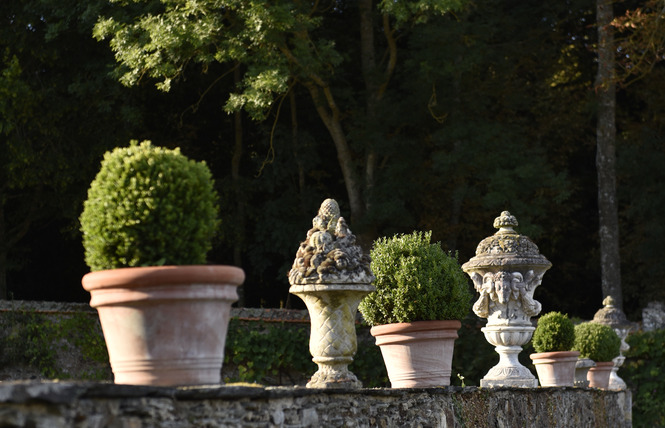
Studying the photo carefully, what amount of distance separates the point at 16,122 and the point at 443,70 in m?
7.83

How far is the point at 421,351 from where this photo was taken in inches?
289

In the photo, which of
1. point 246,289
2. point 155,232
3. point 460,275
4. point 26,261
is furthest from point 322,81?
point 155,232

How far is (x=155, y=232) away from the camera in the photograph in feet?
14.0

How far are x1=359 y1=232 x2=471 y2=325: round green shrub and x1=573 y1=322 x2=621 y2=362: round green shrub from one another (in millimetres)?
6029

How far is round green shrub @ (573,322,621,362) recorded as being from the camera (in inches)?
518

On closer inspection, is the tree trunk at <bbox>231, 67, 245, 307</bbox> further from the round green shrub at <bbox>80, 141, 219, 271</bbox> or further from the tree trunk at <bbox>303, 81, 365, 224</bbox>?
the round green shrub at <bbox>80, 141, 219, 271</bbox>

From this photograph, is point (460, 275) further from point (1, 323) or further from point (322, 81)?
point (322, 81)

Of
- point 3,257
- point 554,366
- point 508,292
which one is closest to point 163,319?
point 508,292

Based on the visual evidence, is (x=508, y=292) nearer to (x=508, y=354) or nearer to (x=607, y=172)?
(x=508, y=354)

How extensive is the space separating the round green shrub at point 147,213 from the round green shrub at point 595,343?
9.69m

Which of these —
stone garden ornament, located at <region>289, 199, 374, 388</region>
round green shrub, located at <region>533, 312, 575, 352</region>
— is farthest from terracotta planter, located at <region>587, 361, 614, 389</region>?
stone garden ornament, located at <region>289, 199, 374, 388</region>

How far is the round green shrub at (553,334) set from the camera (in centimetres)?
1122

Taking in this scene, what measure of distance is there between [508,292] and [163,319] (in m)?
6.03

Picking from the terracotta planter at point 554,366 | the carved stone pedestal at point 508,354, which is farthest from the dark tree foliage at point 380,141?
the carved stone pedestal at point 508,354
